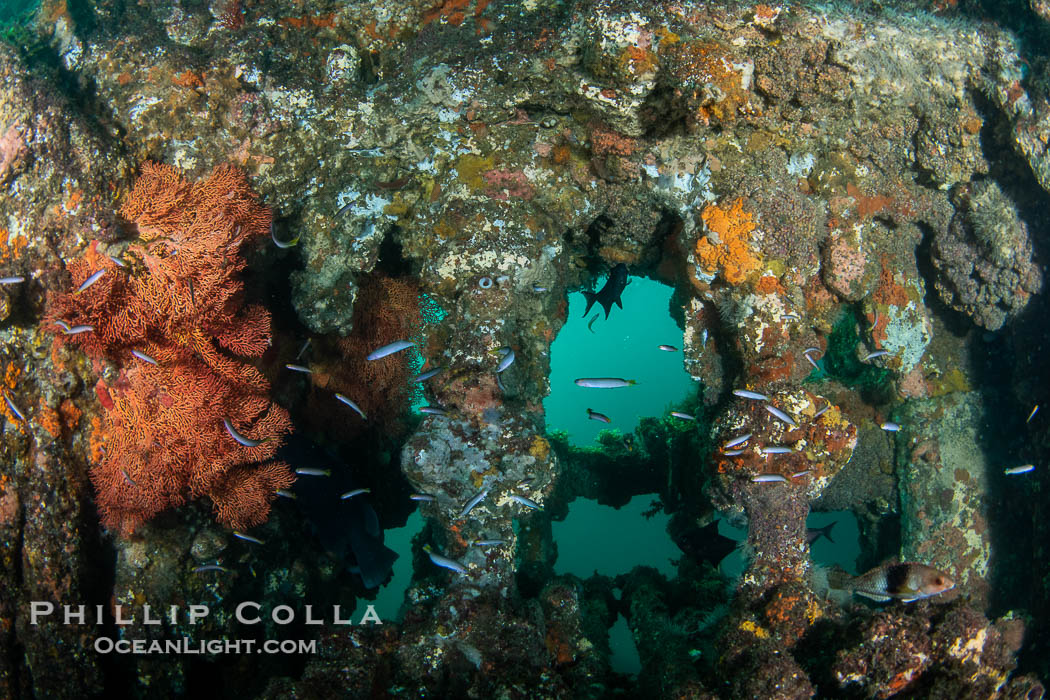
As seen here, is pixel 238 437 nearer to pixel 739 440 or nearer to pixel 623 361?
pixel 739 440

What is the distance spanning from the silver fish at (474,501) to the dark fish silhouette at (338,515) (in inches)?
79.1

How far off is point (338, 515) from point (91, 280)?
3.89 m

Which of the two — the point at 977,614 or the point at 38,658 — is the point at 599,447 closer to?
the point at 977,614

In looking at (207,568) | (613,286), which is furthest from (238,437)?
(613,286)

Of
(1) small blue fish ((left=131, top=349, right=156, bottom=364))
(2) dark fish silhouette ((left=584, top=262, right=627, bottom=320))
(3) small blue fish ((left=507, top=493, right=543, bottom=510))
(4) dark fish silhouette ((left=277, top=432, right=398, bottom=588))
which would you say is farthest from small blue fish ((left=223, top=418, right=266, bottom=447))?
(2) dark fish silhouette ((left=584, top=262, right=627, bottom=320))

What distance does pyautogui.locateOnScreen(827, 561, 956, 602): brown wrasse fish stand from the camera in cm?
418

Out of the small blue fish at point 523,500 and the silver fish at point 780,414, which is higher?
the silver fish at point 780,414

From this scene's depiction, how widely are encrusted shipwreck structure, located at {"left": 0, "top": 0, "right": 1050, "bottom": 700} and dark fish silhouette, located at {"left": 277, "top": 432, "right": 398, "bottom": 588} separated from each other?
0.06 meters

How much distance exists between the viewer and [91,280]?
12.5 ft

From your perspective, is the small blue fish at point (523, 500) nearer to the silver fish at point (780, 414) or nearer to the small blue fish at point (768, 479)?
the small blue fish at point (768, 479)

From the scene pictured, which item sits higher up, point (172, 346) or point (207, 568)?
point (172, 346)

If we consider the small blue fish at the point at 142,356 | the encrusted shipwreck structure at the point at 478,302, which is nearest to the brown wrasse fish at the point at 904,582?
the encrusted shipwreck structure at the point at 478,302

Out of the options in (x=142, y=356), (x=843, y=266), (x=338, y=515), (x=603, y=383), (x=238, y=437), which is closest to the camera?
(x=142, y=356)

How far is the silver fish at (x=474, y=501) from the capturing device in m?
4.76
